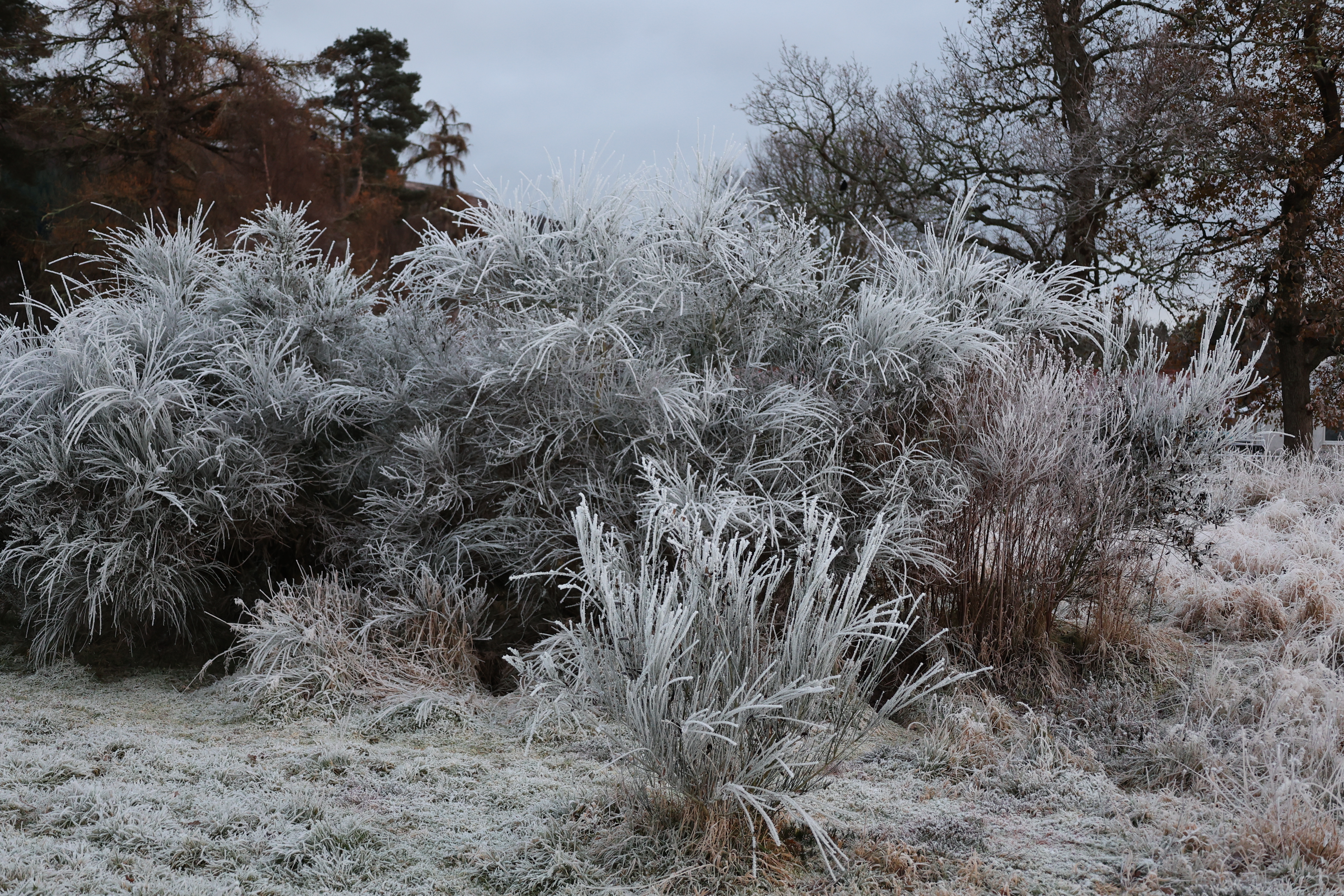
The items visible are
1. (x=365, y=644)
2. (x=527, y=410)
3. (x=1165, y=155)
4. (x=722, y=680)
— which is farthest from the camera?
(x=1165, y=155)

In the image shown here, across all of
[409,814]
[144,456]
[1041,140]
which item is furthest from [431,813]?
[1041,140]

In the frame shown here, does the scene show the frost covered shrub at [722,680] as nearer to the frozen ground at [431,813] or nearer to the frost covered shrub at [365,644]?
the frozen ground at [431,813]

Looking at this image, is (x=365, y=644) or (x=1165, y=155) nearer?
(x=365, y=644)

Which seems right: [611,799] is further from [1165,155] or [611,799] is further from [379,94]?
[379,94]

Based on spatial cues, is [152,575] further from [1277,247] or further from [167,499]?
[1277,247]

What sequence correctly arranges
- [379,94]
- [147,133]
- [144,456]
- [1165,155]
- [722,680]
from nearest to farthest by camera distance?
[722,680] → [144,456] → [1165,155] → [147,133] → [379,94]

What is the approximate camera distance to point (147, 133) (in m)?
17.0

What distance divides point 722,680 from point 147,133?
1884 centimetres

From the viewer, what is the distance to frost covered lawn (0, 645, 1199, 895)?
7.32ft

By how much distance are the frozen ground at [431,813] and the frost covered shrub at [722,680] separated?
219mm

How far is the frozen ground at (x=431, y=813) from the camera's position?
223 cm

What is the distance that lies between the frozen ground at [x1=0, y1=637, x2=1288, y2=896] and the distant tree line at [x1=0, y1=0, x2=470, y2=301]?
1363 cm

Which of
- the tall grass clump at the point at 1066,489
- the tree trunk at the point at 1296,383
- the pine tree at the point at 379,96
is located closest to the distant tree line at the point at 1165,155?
the tree trunk at the point at 1296,383

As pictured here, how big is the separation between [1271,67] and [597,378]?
1171 cm
